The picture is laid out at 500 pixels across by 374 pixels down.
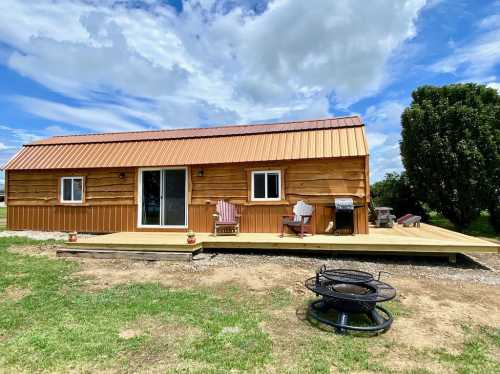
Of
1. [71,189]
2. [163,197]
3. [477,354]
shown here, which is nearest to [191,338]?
[477,354]

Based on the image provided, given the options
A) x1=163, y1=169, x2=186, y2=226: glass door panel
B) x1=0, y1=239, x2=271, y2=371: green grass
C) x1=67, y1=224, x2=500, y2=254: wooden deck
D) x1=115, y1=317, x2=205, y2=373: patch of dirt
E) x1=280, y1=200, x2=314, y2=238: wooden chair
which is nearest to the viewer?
x1=115, y1=317, x2=205, y2=373: patch of dirt

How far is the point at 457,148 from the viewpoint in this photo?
420 inches

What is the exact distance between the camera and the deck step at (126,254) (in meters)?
6.41

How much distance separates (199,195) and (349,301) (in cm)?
611

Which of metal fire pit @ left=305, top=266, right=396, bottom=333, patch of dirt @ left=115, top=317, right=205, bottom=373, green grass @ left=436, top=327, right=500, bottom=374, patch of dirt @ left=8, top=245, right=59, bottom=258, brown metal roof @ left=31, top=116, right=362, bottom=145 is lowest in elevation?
green grass @ left=436, top=327, right=500, bottom=374

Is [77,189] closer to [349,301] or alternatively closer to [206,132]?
[206,132]

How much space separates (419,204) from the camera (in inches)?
499

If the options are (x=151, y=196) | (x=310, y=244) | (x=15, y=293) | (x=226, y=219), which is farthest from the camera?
(x=151, y=196)

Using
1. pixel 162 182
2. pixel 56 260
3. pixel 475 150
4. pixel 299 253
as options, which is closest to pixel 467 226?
pixel 475 150

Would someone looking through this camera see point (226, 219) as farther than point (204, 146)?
No

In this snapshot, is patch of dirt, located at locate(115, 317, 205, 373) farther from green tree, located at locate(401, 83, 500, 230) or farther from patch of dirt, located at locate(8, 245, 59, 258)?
green tree, located at locate(401, 83, 500, 230)

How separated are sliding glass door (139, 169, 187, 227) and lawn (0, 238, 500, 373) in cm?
447

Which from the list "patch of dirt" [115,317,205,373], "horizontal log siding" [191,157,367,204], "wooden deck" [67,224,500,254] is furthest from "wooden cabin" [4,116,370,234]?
"patch of dirt" [115,317,205,373]

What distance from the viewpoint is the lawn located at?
2.45 m
